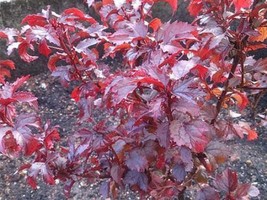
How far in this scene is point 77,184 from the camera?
6.44ft

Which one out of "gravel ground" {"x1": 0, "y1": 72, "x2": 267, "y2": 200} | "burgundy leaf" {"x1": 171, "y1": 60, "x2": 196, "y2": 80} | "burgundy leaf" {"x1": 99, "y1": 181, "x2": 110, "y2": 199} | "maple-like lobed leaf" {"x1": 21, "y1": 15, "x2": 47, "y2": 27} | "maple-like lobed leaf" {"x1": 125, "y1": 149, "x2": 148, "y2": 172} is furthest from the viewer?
"gravel ground" {"x1": 0, "y1": 72, "x2": 267, "y2": 200}

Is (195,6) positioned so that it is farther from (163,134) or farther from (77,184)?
(77,184)

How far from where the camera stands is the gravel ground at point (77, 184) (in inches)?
75.9

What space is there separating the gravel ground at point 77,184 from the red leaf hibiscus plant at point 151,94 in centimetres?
57

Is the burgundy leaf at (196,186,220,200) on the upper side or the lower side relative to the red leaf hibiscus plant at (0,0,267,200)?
lower

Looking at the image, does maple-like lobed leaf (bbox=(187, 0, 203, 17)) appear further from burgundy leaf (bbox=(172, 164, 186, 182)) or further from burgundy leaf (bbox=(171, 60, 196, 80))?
burgundy leaf (bbox=(172, 164, 186, 182))

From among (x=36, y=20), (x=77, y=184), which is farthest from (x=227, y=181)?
(x=77, y=184)

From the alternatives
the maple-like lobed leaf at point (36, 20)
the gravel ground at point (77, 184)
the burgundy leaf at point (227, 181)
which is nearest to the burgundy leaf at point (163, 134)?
the burgundy leaf at point (227, 181)

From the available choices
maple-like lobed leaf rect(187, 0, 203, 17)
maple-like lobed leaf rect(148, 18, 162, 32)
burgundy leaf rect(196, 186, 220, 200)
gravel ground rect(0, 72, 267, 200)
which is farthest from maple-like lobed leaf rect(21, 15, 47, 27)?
gravel ground rect(0, 72, 267, 200)

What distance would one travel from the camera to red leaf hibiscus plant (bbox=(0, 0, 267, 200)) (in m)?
0.99

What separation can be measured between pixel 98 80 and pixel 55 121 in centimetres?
103

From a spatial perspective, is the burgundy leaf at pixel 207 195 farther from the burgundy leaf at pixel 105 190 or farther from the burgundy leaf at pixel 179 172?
the burgundy leaf at pixel 105 190

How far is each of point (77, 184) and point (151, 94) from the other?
3.37 ft

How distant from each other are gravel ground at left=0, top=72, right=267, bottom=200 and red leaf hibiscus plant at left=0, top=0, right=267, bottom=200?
0.57m
